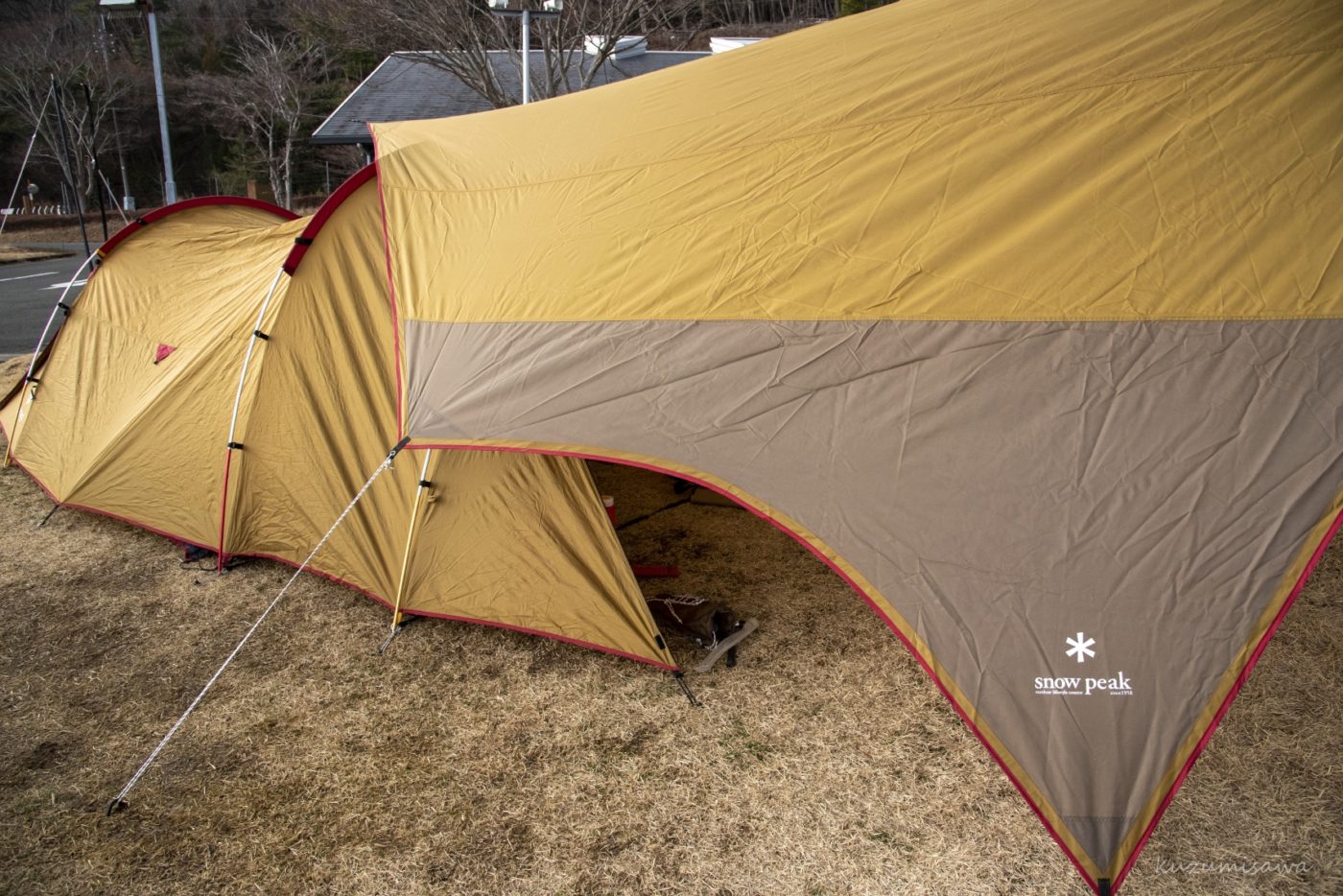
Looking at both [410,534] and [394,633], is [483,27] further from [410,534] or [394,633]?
[394,633]

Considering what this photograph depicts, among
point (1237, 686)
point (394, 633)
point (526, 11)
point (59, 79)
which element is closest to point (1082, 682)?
point (1237, 686)

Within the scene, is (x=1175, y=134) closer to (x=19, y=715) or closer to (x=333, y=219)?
(x=333, y=219)

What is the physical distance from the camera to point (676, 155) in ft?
10.7

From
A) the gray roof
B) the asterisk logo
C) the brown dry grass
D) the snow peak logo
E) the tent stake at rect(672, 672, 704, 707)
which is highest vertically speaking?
the gray roof

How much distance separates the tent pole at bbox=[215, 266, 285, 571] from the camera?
425 centimetres

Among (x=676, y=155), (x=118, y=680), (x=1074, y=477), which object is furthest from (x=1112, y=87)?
(x=118, y=680)

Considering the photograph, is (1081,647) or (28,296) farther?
(28,296)

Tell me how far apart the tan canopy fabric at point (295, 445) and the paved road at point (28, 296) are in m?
5.16

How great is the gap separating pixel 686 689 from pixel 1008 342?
1.67m

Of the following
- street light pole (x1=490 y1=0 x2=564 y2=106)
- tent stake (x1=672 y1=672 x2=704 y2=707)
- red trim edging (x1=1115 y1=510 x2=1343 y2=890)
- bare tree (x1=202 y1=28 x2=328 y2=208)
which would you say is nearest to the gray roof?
street light pole (x1=490 y1=0 x2=564 y2=106)

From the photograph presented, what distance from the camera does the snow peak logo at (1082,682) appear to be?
219 cm

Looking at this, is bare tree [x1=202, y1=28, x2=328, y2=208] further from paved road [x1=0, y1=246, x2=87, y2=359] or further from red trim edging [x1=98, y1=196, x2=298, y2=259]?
red trim edging [x1=98, y1=196, x2=298, y2=259]

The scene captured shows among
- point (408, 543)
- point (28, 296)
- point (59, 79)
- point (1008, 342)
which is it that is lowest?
point (28, 296)

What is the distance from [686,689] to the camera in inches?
129
